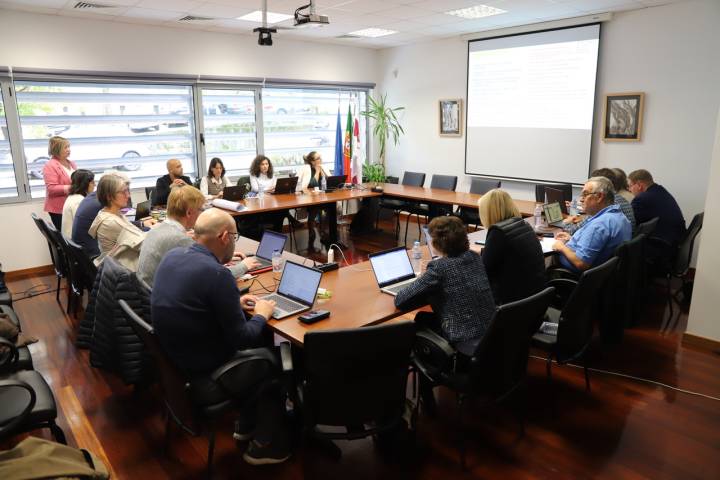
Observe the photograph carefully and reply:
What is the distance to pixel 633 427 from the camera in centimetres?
286

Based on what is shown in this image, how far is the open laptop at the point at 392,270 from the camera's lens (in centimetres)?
311

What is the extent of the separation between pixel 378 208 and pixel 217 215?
5.22 metres

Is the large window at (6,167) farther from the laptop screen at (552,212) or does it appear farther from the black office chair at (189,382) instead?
the laptop screen at (552,212)

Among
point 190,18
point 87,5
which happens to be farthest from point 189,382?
point 190,18

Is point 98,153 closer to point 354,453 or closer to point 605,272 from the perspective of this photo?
point 354,453

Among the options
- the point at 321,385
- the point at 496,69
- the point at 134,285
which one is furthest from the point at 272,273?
the point at 496,69

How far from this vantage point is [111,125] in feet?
21.8

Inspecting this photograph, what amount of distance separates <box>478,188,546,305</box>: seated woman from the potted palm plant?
623cm

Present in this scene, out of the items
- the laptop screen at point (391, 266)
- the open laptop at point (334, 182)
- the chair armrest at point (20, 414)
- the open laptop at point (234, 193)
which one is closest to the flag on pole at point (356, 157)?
the open laptop at point (334, 182)

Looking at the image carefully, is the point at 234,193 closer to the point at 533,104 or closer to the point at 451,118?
the point at 451,118

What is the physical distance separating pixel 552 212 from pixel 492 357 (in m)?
2.91

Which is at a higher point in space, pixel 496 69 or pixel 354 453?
pixel 496 69

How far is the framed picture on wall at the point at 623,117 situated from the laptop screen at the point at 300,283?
5.04 m

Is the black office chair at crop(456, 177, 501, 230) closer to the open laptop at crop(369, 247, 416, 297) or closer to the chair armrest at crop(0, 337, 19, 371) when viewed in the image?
the open laptop at crop(369, 247, 416, 297)
